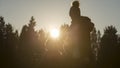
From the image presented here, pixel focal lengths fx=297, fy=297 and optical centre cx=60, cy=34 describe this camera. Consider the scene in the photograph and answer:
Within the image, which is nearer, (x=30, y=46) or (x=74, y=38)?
(x=74, y=38)

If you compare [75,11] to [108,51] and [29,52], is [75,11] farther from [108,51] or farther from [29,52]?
[108,51]

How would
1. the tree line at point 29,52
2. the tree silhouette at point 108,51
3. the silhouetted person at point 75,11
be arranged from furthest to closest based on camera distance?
1. the tree silhouette at point 108,51
2. the tree line at point 29,52
3. the silhouetted person at point 75,11

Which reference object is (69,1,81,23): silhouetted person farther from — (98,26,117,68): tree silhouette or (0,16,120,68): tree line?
(98,26,117,68): tree silhouette

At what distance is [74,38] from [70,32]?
0.93 ft

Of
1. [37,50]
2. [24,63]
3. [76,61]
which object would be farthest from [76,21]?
[37,50]

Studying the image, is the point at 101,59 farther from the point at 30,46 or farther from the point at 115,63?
the point at 30,46

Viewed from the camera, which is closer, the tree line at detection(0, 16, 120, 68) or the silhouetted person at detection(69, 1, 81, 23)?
the silhouetted person at detection(69, 1, 81, 23)

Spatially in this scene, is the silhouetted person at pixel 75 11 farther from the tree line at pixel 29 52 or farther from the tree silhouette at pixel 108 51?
the tree silhouette at pixel 108 51

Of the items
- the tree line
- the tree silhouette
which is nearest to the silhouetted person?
the tree line

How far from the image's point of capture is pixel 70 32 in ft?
35.2

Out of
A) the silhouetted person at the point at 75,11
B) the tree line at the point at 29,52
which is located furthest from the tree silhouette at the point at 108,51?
the silhouetted person at the point at 75,11

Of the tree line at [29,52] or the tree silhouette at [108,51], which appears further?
the tree silhouette at [108,51]

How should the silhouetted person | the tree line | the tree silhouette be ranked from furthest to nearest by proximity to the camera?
the tree silhouette
the tree line
the silhouetted person

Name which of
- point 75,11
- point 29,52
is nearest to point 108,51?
point 29,52
